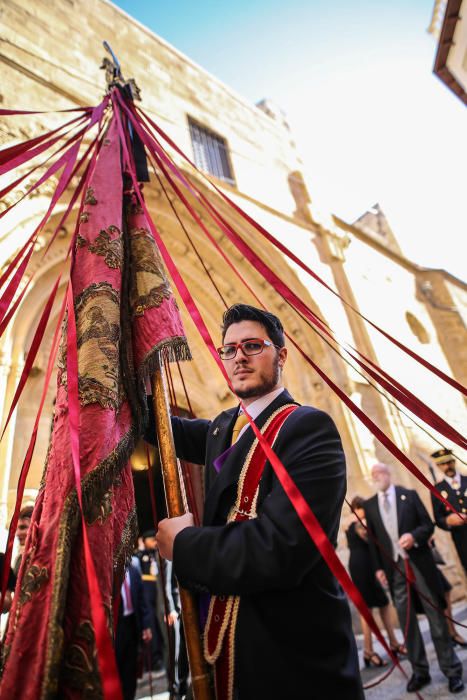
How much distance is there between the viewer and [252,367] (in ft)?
4.83

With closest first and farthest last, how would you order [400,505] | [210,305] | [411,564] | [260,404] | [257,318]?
[260,404], [257,318], [411,564], [400,505], [210,305]

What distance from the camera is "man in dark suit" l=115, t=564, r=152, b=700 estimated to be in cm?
351

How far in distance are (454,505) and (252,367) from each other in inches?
152

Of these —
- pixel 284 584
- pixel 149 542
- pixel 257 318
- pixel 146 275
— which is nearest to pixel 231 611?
pixel 284 584

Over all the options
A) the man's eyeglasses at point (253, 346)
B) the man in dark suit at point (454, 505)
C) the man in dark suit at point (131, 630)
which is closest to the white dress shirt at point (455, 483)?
the man in dark suit at point (454, 505)

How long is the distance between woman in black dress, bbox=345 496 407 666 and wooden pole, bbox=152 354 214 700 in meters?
3.45

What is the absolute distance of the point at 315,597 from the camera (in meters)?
1.08

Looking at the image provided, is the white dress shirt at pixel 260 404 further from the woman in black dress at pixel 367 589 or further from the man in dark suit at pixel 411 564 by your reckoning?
the woman in black dress at pixel 367 589

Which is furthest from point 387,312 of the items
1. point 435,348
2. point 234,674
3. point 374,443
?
point 234,674

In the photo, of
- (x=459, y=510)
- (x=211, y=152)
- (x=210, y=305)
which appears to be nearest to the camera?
(x=459, y=510)

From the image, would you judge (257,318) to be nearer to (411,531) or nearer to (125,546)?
(125,546)

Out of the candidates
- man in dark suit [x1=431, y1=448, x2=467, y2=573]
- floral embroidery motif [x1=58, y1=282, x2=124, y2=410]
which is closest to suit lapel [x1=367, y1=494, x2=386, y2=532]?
man in dark suit [x1=431, y1=448, x2=467, y2=573]

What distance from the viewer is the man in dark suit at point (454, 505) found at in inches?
160

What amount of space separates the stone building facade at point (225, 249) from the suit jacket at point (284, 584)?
3.43 metres
